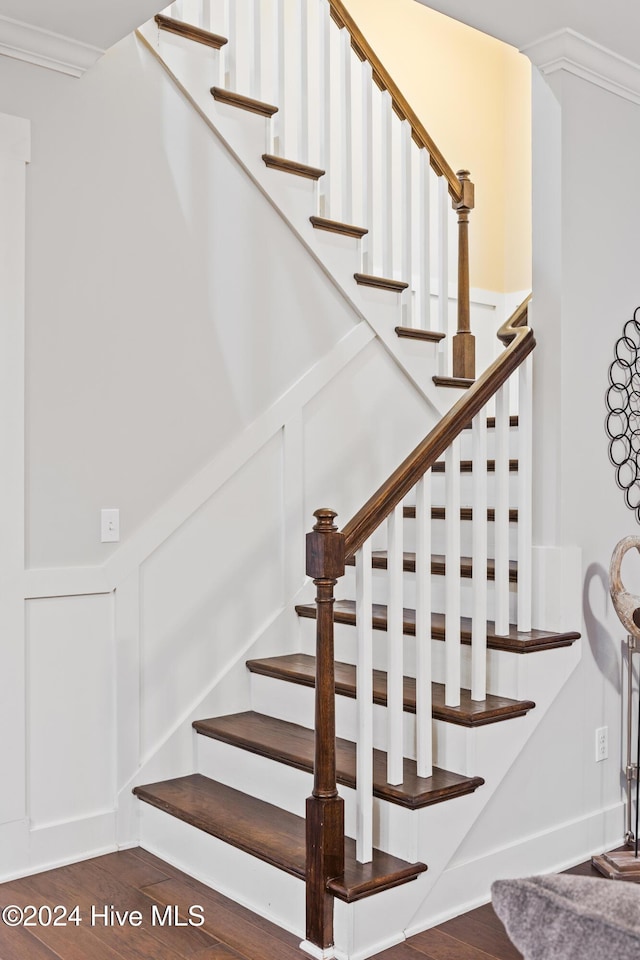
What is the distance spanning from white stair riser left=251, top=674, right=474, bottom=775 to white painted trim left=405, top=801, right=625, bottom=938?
30 centimetres

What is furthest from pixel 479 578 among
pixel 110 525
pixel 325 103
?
pixel 325 103

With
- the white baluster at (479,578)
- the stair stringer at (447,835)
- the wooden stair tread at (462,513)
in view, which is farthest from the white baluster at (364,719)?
the wooden stair tread at (462,513)

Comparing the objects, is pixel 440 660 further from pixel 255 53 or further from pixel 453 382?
pixel 255 53

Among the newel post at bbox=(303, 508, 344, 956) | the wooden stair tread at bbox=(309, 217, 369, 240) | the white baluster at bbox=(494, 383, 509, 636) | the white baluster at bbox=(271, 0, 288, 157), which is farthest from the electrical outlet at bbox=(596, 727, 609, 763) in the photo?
the white baluster at bbox=(271, 0, 288, 157)

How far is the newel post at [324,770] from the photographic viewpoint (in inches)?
89.7

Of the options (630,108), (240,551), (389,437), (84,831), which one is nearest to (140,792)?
(84,831)

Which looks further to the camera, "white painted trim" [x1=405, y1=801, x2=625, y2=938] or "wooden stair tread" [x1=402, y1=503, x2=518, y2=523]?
"wooden stair tread" [x1=402, y1=503, x2=518, y2=523]

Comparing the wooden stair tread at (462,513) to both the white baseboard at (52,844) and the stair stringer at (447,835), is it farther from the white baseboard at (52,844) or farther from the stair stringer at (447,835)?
the white baseboard at (52,844)

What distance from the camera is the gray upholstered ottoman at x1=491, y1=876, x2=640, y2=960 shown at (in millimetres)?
785

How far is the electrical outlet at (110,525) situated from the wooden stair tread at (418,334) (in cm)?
154

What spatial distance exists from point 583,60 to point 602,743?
2299 mm

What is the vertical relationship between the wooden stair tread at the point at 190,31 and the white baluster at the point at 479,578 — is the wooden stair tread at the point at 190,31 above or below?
above

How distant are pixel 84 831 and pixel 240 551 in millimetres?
1093

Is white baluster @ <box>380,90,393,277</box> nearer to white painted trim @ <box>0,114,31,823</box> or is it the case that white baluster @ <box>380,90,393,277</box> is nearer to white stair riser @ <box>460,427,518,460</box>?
white stair riser @ <box>460,427,518,460</box>
